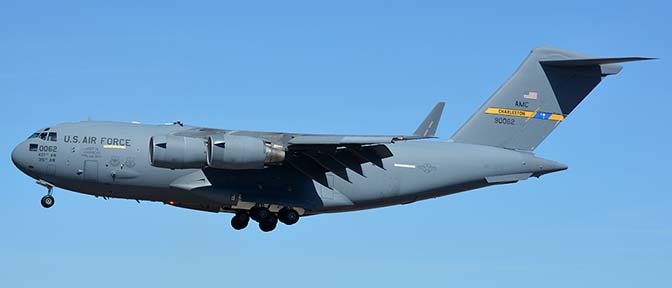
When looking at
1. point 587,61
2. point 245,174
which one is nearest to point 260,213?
point 245,174

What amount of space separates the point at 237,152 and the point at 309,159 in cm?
157

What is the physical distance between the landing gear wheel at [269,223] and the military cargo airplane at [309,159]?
2 centimetres

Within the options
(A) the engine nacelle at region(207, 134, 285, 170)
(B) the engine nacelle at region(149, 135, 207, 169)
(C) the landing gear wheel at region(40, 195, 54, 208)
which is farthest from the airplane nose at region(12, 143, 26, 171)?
(A) the engine nacelle at region(207, 134, 285, 170)

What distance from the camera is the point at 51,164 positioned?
1916cm

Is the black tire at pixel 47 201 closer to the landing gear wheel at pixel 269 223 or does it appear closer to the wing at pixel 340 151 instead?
the landing gear wheel at pixel 269 223

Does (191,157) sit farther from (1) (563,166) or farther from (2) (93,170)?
(1) (563,166)

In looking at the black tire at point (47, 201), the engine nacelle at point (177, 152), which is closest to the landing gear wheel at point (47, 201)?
the black tire at point (47, 201)

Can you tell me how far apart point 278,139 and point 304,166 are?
0.84 m

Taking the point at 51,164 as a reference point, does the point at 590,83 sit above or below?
above

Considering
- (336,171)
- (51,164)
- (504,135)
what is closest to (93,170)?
(51,164)

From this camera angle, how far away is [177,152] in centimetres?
1866

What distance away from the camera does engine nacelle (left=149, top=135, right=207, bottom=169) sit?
61.0 ft

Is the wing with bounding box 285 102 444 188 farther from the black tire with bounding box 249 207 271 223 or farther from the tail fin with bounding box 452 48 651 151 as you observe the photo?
the tail fin with bounding box 452 48 651 151

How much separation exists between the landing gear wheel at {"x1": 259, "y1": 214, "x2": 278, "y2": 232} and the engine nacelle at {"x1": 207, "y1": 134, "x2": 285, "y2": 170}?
58.3 inches
